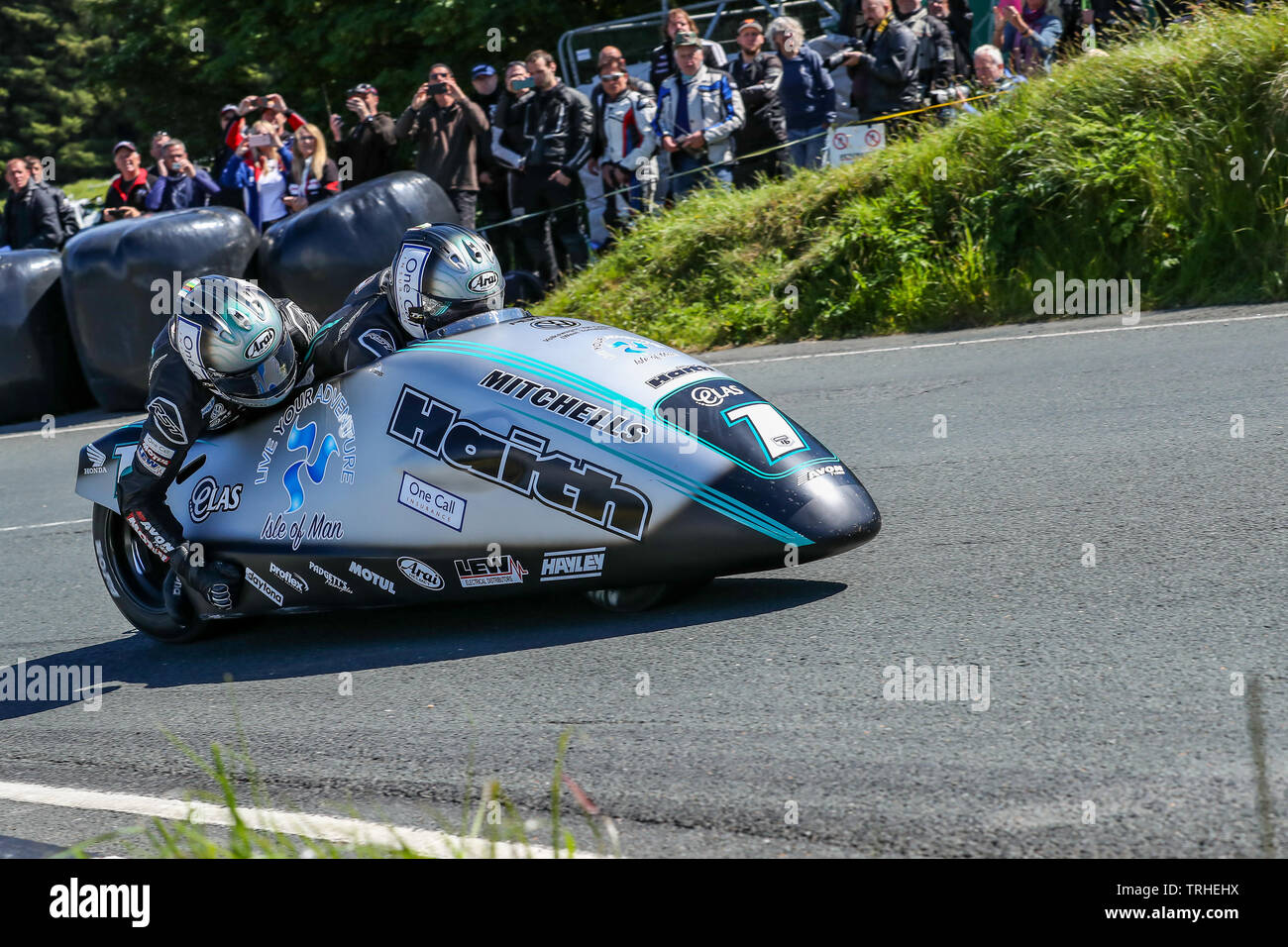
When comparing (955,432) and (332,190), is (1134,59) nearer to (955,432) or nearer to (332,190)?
(955,432)

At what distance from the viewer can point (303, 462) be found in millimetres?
5418

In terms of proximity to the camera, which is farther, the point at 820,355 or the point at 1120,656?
the point at 820,355

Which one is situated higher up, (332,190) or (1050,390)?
(332,190)

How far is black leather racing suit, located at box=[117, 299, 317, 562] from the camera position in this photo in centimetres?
551

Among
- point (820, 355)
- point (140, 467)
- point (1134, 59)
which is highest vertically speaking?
point (1134, 59)

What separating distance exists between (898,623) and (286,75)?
1982 centimetres

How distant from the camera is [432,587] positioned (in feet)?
16.8

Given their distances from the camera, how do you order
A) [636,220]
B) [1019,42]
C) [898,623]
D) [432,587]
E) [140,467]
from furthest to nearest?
[636,220] → [1019,42] → [140,467] → [432,587] → [898,623]

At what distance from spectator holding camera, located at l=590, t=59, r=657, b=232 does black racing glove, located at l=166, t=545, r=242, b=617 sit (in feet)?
24.8

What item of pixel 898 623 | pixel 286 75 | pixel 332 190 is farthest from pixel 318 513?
pixel 286 75
